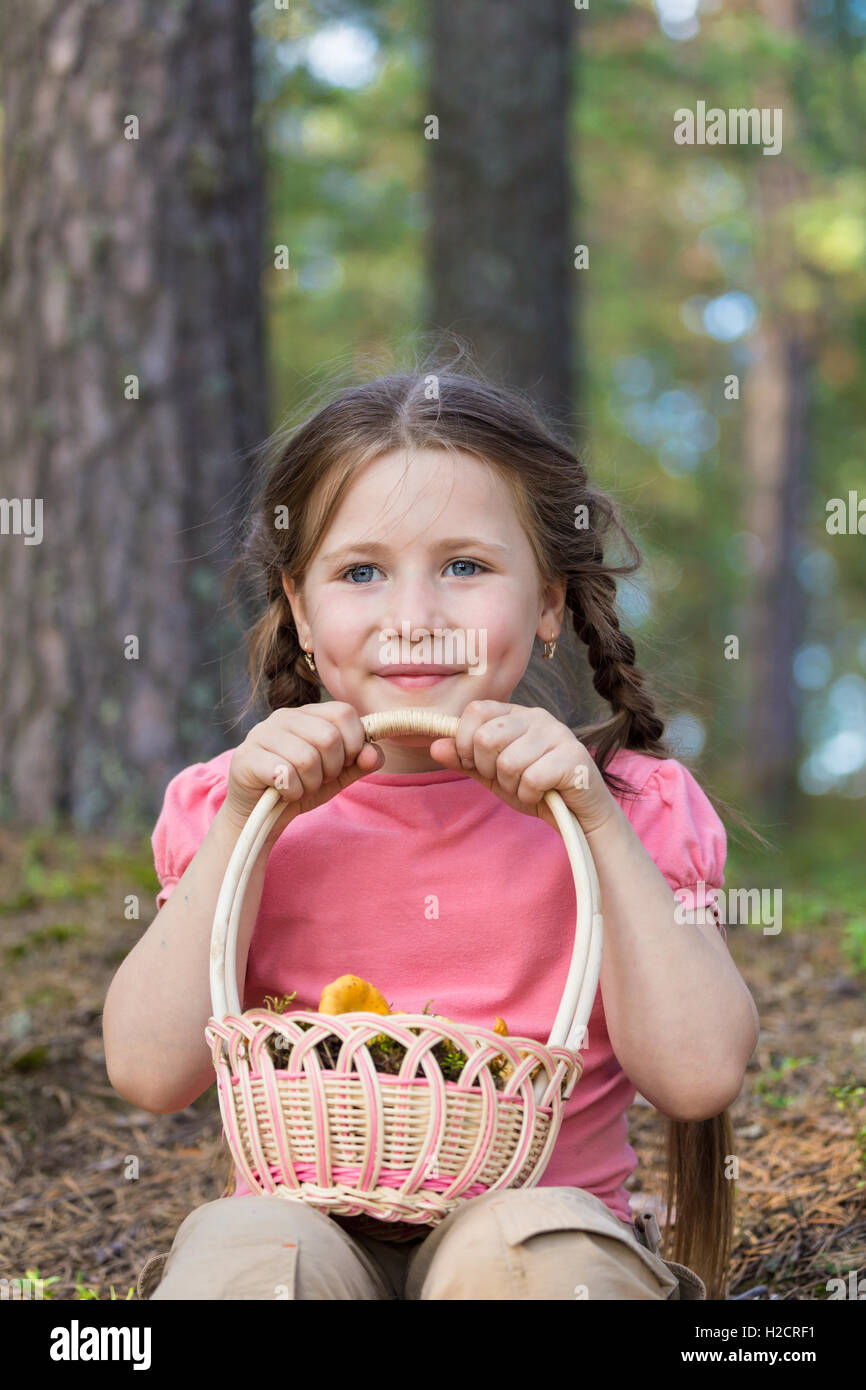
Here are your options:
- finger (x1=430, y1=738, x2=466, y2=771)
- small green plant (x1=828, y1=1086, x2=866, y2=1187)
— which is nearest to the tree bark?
small green plant (x1=828, y1=1086, x2=866, y2=1187)

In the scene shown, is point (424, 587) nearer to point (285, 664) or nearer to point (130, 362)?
point (285, 664)

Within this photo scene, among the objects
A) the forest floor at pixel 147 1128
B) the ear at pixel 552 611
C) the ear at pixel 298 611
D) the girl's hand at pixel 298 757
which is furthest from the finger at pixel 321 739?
the forest floor at pixel 147 1128

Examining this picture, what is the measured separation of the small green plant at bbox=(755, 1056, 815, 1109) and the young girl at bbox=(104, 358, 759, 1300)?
0.70 m

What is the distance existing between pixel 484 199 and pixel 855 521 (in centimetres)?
994

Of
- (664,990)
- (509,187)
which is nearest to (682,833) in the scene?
(664,990)

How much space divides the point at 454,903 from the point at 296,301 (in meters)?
11.6

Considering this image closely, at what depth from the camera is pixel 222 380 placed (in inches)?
181

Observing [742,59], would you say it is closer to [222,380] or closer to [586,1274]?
[222,380]

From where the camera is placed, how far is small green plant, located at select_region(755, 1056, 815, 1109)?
314 cm

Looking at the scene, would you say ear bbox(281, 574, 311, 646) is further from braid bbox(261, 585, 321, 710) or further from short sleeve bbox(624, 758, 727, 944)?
short sleeve bbox(624, 758, 727, 944)

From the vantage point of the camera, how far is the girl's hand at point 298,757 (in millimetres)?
1995

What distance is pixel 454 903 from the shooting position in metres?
2.26

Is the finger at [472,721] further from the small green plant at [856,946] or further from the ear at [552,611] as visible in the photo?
the small green plant at [856,946]
